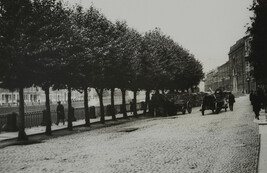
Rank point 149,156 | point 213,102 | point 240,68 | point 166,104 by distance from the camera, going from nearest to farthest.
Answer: point 149,156, point 213,102, point 166,104, point 240,68

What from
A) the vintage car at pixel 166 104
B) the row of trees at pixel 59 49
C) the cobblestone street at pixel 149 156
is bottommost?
the cobblestone street at pixel 149 156

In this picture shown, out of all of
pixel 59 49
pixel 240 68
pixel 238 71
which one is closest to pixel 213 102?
pixel 59 49

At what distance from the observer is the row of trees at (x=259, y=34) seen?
36.8 m

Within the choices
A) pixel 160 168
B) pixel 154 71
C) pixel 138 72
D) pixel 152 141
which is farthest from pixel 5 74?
pixel 154 71

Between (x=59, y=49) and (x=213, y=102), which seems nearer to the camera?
(x=59, y=49)

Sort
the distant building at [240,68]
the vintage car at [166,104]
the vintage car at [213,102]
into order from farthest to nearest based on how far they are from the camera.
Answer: the distant building at [240,68] → the vintage car at [166,104] → the vintage car at [213,102]

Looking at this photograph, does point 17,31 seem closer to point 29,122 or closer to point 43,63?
point 43,63

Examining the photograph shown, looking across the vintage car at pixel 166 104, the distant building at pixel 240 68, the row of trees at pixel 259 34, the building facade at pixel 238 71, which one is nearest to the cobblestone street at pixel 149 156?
the row of trees at pixel 259 34

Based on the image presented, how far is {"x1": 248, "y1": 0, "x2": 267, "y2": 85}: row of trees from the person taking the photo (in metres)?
36.8

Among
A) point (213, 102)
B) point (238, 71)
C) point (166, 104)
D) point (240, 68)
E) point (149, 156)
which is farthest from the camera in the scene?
point (238, 71)

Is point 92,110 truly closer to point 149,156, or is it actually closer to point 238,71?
point 149,156

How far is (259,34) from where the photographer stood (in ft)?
129

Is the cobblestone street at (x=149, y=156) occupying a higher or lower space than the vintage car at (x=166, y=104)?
lower

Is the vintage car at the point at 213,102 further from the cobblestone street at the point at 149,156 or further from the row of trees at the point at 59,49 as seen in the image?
the cobblestone street at the point at 149,156
